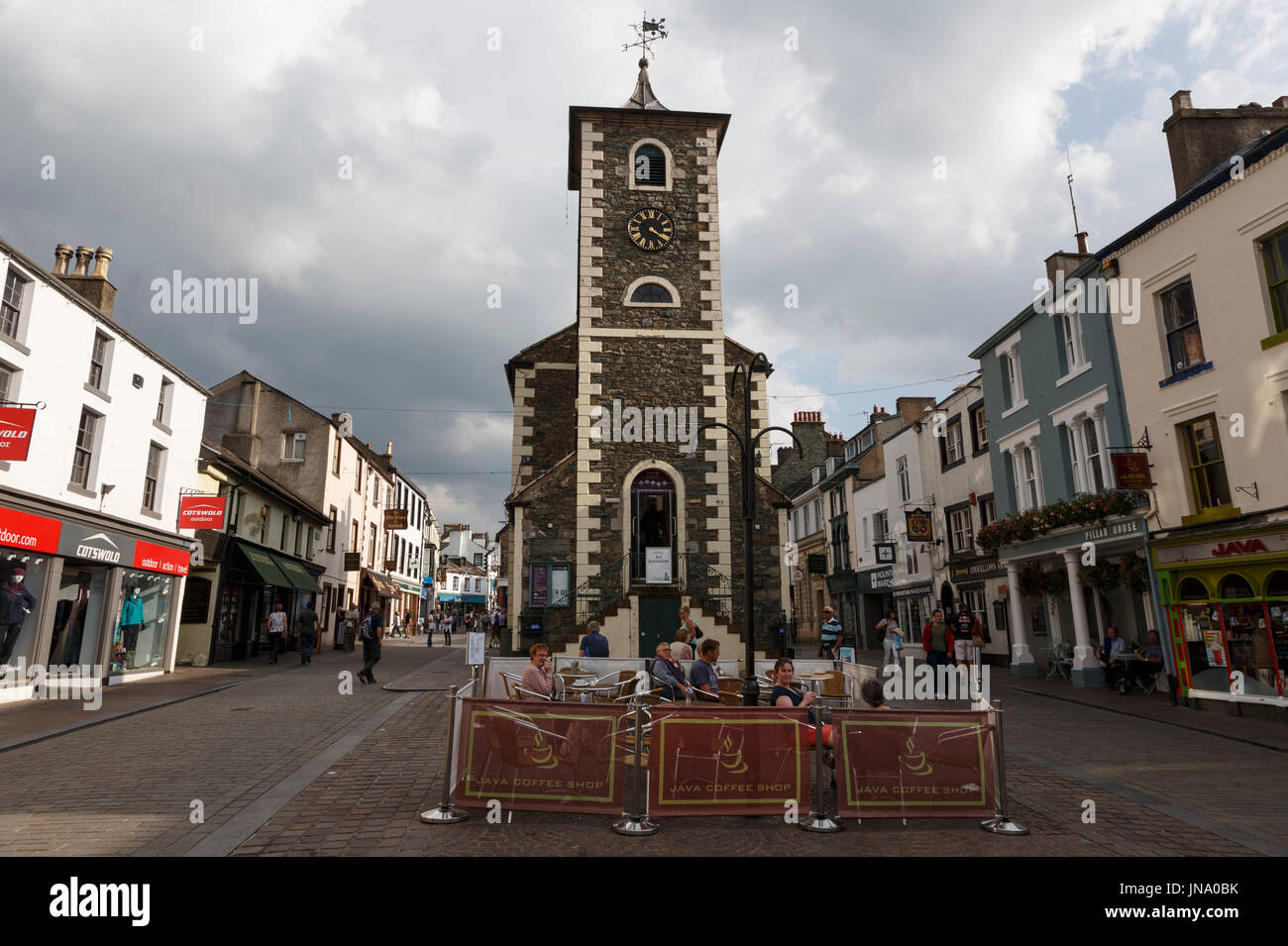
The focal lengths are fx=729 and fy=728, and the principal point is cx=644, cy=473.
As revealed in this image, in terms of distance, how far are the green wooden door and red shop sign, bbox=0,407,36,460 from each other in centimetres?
1428

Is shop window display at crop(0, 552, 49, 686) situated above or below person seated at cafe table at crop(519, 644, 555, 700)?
above

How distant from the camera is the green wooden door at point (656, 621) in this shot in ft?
68.1

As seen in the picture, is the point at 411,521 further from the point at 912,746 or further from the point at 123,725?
the point at 912,746

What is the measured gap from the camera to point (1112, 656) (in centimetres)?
1697

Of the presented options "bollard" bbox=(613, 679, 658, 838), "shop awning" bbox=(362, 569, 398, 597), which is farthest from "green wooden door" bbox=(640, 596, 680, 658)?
"shop awning" bbox=(362, 569, 398, 597)

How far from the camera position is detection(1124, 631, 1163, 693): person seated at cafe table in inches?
628

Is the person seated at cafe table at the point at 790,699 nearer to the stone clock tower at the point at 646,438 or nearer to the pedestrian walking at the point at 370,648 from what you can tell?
the pedestrian walking at the point at 370,648

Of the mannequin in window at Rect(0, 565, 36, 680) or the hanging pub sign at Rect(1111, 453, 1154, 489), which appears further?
the hanging pub sign at Rect(1111, 453, 1154, 489)

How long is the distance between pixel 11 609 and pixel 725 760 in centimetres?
1503

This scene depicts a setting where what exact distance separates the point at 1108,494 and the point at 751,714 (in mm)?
13803

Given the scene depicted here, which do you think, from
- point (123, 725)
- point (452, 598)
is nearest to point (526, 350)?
point (123, 725)

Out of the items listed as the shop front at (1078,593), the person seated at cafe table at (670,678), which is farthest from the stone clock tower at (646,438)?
the person seated at cafe table at (670,678)

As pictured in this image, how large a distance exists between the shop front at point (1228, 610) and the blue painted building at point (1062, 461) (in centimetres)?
127

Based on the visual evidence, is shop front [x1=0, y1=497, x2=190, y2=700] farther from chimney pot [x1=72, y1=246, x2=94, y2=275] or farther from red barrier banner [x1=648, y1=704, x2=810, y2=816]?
red barrier banner [x1=648, y1=704, x2=810, y2=816]
